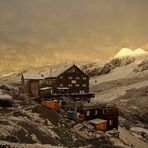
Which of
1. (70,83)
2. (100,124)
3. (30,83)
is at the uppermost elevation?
Answer: (30,83)

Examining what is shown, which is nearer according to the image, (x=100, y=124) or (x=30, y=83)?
(x=100, y=124)

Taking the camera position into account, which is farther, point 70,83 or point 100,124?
point 70,83

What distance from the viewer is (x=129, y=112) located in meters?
108

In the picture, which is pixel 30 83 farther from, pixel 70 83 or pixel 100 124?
pixel 100 124

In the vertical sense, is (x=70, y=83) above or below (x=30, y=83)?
below

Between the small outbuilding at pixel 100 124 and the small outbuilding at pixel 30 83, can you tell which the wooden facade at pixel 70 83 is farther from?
the small outbuilding at pixel 100 124

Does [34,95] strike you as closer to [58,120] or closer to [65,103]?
[65,103]

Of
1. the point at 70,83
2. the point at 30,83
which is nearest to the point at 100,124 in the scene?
the point at 70,83

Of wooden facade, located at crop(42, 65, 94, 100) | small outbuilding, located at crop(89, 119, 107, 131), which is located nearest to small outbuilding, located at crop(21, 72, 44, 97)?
wooden facade, located at crop(42, 65, 94, 100)

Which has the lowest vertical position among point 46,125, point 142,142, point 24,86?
point 142,142

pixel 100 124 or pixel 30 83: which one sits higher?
pixel 30 83

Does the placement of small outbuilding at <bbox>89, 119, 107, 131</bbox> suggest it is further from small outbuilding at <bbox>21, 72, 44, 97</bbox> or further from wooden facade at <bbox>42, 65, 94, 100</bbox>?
small outbuilding at <bbox>21, 72, 44, 97</bbox>

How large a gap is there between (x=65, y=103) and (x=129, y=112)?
26.6 metres

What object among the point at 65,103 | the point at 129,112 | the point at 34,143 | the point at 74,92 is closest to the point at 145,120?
the point at 129,112
